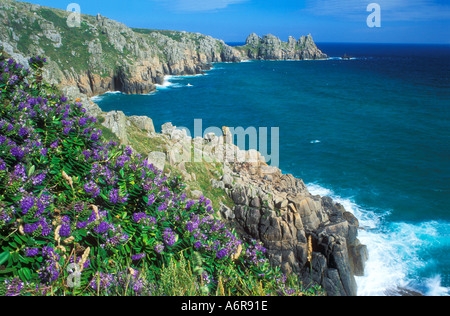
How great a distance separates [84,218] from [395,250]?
909 inches

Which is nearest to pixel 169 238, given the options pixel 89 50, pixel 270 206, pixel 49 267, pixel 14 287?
pixel 49 267

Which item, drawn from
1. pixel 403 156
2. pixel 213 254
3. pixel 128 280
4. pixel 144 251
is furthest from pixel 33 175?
pixel 403 156

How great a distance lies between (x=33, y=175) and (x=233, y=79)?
107 metres

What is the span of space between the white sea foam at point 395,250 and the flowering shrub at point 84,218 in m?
14.9

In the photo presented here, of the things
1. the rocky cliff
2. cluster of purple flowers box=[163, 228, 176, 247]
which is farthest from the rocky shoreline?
cluster of purple flowers box=[163, 228, 176, 247]

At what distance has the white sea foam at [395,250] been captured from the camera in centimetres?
1858

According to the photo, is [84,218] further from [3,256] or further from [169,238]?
[169,238]

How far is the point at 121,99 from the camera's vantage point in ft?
252

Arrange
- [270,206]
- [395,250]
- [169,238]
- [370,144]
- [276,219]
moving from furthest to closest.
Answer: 1. [370,144]
2. [395,250]
3. [270,206]
4. [276,219]
5. [169,238]

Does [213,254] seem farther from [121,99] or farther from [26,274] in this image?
[121,99]

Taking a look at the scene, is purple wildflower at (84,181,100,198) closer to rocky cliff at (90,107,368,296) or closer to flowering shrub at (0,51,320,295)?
flowering shrub at (0,51,320,295)

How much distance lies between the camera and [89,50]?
298ft
